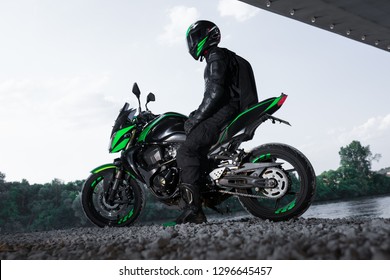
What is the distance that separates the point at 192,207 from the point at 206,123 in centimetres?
85

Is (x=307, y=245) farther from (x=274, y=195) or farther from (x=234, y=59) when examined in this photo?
(x=234, y=59)

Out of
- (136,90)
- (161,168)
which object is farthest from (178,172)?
(136,90)

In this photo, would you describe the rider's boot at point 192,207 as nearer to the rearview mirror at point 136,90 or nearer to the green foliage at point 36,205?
the rearview mirror at point 136,90

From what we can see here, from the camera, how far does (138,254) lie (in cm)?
210

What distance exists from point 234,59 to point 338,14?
1308 centimetres

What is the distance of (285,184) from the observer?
3867 millimetres

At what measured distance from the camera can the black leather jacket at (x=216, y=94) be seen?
13.3 ft

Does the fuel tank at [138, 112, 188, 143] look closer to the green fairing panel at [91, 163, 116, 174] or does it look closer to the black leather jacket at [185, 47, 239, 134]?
the black leather jacket at [185, 47, 239, 134]

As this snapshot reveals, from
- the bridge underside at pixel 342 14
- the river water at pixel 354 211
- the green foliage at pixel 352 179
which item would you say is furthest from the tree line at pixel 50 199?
the bridge underside at pixel 342 14

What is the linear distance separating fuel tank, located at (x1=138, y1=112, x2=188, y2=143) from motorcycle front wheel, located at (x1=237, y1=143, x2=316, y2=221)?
0.86 meters

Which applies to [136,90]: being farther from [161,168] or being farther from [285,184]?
[285,184]
